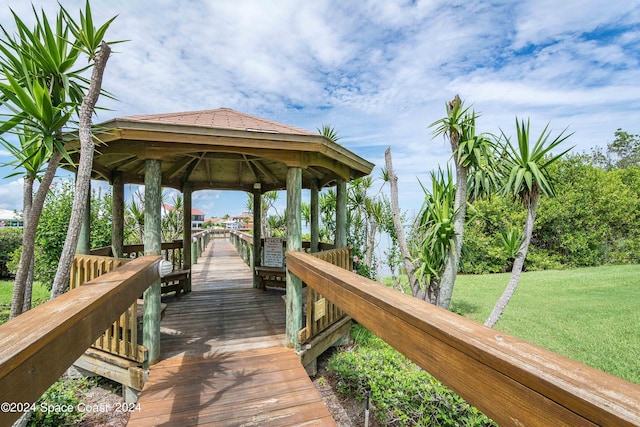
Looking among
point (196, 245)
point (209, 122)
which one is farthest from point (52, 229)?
point (196, 245)

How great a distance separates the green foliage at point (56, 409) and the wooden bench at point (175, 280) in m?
2.32

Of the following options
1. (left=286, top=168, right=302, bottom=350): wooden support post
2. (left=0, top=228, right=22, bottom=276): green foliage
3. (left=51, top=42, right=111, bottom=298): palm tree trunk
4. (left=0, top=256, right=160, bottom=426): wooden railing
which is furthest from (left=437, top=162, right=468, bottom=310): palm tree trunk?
(left=0, top=228, right=22, bottom=276): green foliage

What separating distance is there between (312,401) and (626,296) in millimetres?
12384

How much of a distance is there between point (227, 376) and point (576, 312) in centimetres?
1010

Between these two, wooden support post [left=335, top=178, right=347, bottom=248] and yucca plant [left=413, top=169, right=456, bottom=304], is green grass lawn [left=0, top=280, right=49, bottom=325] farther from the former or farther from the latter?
yucca plant [left=413, top=169, right=456, bottom=304]

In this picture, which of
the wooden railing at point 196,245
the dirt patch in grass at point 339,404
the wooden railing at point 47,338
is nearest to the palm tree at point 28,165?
the wooden railing at point 47,338

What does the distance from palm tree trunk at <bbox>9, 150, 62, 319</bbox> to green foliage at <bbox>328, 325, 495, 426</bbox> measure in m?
3.73

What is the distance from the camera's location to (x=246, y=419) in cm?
249

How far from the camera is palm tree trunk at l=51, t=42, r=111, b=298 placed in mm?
2613

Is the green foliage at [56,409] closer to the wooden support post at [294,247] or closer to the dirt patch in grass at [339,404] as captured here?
the wooden support post at [294,247]

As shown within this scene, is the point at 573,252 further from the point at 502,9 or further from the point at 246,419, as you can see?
the point at 246,419

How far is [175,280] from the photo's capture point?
6152mm

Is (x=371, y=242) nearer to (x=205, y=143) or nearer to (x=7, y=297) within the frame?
(x=205, y=143)

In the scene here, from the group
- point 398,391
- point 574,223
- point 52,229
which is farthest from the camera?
point 574,223
